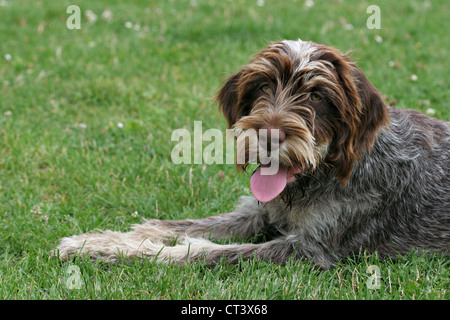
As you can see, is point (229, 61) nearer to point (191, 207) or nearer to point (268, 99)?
point (191, 207)

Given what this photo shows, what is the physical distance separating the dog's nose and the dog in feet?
0.04

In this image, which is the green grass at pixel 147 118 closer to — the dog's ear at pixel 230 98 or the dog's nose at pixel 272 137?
the dog's nose at pixel 272 137

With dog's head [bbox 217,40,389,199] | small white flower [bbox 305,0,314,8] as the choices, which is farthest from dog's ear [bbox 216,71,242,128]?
small white flower [bbox 305,0,314,8]

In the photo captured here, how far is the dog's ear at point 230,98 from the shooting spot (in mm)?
4328

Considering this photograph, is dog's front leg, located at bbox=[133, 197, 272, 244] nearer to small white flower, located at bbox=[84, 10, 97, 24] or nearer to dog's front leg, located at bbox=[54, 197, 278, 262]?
dog's front leg, located at bbox=[54, 197, 278, 262]

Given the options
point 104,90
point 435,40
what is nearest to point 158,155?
point 104,90

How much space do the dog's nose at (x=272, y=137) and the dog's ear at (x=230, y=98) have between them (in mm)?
689

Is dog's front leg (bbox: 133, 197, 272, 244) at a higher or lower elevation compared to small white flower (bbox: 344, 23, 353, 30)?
lower

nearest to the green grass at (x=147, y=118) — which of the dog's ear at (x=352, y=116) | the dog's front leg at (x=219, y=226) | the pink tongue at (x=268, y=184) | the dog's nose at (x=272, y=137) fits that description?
the dog's front leg at (x=219, y=226)

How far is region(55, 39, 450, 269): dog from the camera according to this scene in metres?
3.81

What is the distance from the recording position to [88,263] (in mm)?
4043

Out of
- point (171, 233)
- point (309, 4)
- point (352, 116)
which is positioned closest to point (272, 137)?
point (352, 116)

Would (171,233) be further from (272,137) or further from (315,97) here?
(315,97)
